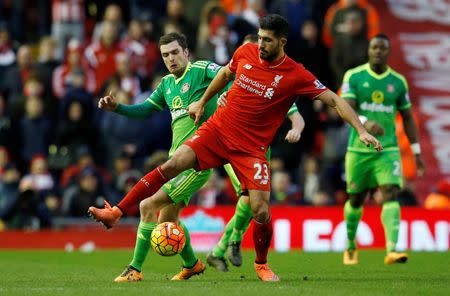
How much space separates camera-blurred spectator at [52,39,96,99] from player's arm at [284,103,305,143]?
31.7ft

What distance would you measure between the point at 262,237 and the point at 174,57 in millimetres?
2113

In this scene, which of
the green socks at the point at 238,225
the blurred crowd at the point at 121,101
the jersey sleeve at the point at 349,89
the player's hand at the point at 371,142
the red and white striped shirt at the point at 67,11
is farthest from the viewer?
the red and white striped shirt at the point at 67,11

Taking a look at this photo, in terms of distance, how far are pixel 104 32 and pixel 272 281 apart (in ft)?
36.3

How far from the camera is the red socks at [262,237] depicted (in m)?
12.1

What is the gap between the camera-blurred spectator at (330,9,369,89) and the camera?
21609mm

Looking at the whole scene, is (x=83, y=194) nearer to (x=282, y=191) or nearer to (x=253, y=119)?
(x=282, y=191)

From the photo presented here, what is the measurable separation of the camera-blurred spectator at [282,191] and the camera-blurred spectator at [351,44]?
7.63ft

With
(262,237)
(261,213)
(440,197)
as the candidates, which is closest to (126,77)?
(440,197)

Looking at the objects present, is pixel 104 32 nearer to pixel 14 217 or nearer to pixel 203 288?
pixel 14 217

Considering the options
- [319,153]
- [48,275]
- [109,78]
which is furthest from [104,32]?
[48,275]

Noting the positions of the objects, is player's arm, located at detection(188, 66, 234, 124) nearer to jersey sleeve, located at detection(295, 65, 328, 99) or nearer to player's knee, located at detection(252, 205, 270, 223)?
jersey sleeve, located at detection(295, 65, 328, 99)

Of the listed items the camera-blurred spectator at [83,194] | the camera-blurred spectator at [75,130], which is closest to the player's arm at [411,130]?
the camera-blurred spectator at [83,194]

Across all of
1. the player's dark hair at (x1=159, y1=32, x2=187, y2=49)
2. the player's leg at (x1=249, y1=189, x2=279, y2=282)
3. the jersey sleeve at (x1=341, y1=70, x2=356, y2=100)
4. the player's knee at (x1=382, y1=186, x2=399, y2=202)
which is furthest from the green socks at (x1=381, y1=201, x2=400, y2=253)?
the player's dark hair at (x1=159, y1=32, x2=187, y2=49)

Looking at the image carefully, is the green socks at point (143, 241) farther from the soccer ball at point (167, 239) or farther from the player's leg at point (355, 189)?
the player's leg at point (355, 189)
